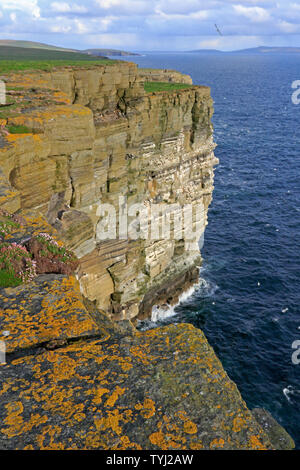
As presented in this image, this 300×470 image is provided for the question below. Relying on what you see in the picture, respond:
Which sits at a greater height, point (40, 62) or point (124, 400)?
point (40, 62)

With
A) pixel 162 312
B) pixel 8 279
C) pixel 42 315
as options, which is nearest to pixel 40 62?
pixel 162 312

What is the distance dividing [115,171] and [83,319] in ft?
84.4

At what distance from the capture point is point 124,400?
20.6ft

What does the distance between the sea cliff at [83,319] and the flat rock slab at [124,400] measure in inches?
0.7

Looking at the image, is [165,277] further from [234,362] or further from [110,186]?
[110,186]

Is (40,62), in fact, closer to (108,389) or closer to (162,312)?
(162,312)

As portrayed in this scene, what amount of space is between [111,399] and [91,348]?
1.28 m

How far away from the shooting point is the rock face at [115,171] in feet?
61.3

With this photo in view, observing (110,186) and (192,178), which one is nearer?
(110,186)

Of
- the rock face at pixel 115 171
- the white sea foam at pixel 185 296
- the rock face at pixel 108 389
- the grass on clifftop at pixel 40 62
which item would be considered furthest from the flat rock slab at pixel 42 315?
the white sea foam at pixel 185 296

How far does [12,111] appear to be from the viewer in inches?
768

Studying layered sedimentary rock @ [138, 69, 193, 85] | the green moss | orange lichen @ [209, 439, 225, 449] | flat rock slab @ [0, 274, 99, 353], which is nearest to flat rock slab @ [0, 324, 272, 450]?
orange lichen @ [209, 439, 225, 449]

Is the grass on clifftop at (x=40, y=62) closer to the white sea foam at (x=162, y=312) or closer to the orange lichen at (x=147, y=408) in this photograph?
the orange lichen at (x=147, y=408)
